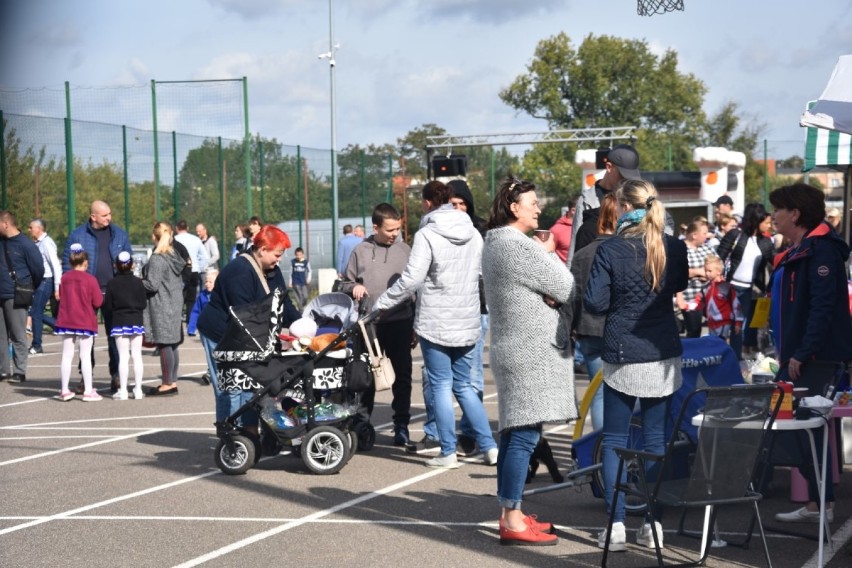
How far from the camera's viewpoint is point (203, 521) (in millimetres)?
7266

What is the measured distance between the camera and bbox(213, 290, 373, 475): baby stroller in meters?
8.69

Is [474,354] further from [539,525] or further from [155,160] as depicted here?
[155,160]

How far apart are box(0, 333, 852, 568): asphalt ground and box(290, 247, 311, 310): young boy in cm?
1761

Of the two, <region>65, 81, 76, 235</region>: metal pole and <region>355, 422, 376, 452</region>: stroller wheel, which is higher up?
<region>65, 81, 76, 235</region>: metal pole

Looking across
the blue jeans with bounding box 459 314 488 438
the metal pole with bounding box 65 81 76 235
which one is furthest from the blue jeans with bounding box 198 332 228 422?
the metal pole with bounding box 65 81 76 235

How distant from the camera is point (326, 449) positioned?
8.74m

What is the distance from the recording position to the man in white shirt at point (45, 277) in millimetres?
17328

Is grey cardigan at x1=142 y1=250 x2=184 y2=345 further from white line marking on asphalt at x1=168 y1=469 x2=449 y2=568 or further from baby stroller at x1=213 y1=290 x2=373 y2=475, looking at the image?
white line marking on asphalt at x1=168 y1=469 x2=449 y2=568

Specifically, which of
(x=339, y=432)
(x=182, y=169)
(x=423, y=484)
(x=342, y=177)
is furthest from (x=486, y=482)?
(x=342, y=177)

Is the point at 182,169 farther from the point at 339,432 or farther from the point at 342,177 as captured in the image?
the point at 339,432

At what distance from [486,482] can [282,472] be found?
1547 millimetres

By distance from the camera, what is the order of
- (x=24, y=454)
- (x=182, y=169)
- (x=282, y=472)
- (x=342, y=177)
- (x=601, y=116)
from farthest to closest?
(x=601, y=116) < (x=342, y=177) < (x=182, y=169) < (x=24, y=454) < (x=282, y=472)

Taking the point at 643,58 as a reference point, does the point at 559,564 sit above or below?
below

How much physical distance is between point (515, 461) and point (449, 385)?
2.21 m
